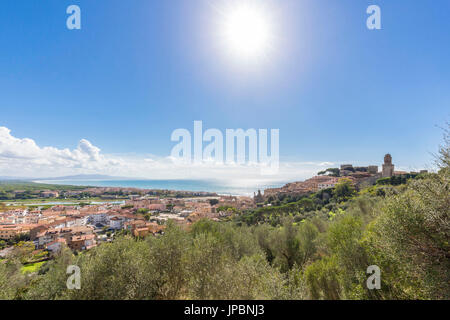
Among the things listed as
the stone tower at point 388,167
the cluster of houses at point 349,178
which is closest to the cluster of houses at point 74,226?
the cluster of houses at point 349,178

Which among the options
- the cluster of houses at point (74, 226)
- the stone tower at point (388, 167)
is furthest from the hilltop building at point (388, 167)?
the cluster of houses at point (74, 226)

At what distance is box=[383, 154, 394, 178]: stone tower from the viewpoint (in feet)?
177

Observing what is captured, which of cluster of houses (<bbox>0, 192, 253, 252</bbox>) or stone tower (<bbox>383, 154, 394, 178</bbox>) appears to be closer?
cluster of houses (<bbox>0, 192, 253, 252</bbox>)

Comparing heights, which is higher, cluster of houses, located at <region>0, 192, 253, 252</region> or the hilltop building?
the hilltop building

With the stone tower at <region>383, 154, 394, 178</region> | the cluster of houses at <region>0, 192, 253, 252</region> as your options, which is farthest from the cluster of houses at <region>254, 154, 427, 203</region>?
the cluster of houses at <region>0, 192, 253, 252</region>

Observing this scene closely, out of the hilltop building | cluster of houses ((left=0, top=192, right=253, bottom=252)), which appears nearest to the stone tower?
the hilltop building

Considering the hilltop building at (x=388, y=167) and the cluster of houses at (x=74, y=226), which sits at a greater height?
the hilltop building at (x=388, y=167)

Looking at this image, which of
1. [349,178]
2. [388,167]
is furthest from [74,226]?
[388,167]

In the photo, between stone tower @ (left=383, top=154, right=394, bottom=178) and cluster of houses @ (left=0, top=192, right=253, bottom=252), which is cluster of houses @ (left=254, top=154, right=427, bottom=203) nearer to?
stone tower @ (left=383, top=154, right=394, bottom=178)

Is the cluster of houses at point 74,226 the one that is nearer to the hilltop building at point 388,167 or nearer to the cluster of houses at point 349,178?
the cluster of houses at point 349,178

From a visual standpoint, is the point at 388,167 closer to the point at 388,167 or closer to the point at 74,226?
the point at 388,167

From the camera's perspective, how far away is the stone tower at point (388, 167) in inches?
2128

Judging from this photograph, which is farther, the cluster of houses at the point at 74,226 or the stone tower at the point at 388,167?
the stone tower at the point at 388,167
